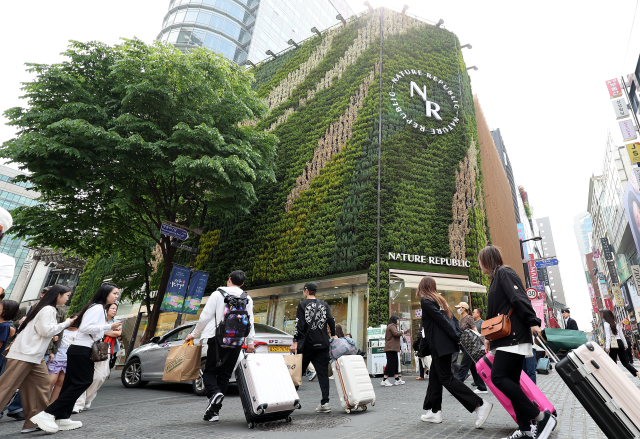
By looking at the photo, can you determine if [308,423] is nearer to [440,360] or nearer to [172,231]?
[440,360]

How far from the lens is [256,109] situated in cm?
1347

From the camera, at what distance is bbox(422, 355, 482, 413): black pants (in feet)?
13.0

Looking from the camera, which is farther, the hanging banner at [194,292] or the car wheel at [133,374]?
the hanging banner at [194,292]

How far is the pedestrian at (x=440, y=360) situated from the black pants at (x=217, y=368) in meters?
A: 2.24

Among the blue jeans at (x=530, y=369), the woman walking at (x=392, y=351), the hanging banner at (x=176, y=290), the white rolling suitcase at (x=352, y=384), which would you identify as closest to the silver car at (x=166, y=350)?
the white rolling suitcase at (x=352, y=384)

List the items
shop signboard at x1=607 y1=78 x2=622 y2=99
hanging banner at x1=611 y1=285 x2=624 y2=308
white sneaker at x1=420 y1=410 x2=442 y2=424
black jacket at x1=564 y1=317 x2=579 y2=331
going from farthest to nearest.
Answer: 1. hanging banner at x1=611 y1=285 x2=624 y2=308
2. shop signboard at x1=607 y1=78 x2=622 y2=99
3. black jacket at x1=564 y1=317 x2=579 y2=331
4. white sneaker at x1=420 y1=410 x2=442 y2=424

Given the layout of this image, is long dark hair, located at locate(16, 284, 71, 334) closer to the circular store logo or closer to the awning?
the awning

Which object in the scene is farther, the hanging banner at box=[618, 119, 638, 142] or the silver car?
the hanging banner at box=[618, 119, 638, 142]

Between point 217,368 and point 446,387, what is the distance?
2558 millimetres

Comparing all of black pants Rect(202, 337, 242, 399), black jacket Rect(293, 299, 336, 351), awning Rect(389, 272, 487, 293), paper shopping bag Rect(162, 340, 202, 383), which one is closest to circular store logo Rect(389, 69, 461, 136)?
awning Rect(389, 272, 487, 293)

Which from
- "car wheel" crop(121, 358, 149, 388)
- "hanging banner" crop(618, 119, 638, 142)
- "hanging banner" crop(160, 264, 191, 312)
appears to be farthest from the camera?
"hanging banner" crop(618, 119, 638, 142)

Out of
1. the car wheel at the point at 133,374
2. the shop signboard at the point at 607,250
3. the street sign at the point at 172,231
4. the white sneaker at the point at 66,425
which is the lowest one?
the white sneaker at the point at 66,425

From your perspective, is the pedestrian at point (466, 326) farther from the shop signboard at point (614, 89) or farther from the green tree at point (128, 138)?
the shop signboard at point (614, 89)

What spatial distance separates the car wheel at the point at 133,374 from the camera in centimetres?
806
